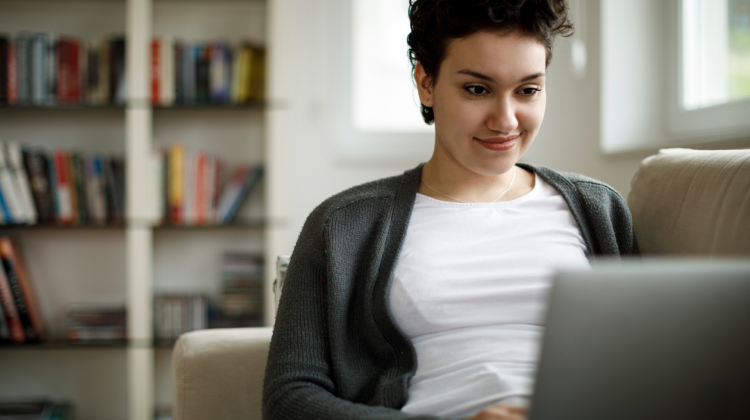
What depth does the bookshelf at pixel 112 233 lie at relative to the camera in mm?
2312

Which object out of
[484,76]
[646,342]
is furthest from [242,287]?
[646,342]

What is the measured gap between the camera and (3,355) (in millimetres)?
2326

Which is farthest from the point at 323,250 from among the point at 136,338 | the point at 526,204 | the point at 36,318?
the point at 36,318

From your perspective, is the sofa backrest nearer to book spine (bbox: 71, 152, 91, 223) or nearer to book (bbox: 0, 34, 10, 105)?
book spine (bbox: 71, 152, 91, 223)

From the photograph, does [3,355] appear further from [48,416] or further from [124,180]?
[124,180]

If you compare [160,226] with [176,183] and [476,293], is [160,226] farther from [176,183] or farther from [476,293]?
[476,293]

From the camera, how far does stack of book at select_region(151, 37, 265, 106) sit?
7.13ft

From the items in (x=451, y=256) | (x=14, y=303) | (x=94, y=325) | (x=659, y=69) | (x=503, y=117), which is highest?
(x=659, y=69)

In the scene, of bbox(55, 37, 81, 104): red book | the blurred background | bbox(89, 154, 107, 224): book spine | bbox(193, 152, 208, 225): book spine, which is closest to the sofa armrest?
the blurred background

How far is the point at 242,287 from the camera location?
7.43 feet

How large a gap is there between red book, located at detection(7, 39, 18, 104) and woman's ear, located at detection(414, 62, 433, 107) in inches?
70.5

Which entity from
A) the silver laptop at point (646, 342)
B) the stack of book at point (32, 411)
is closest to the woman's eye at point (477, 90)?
the silver laptop at point (646, 342)

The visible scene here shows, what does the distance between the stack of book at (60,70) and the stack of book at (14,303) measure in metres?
0.58

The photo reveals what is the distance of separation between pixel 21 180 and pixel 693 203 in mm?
2209
